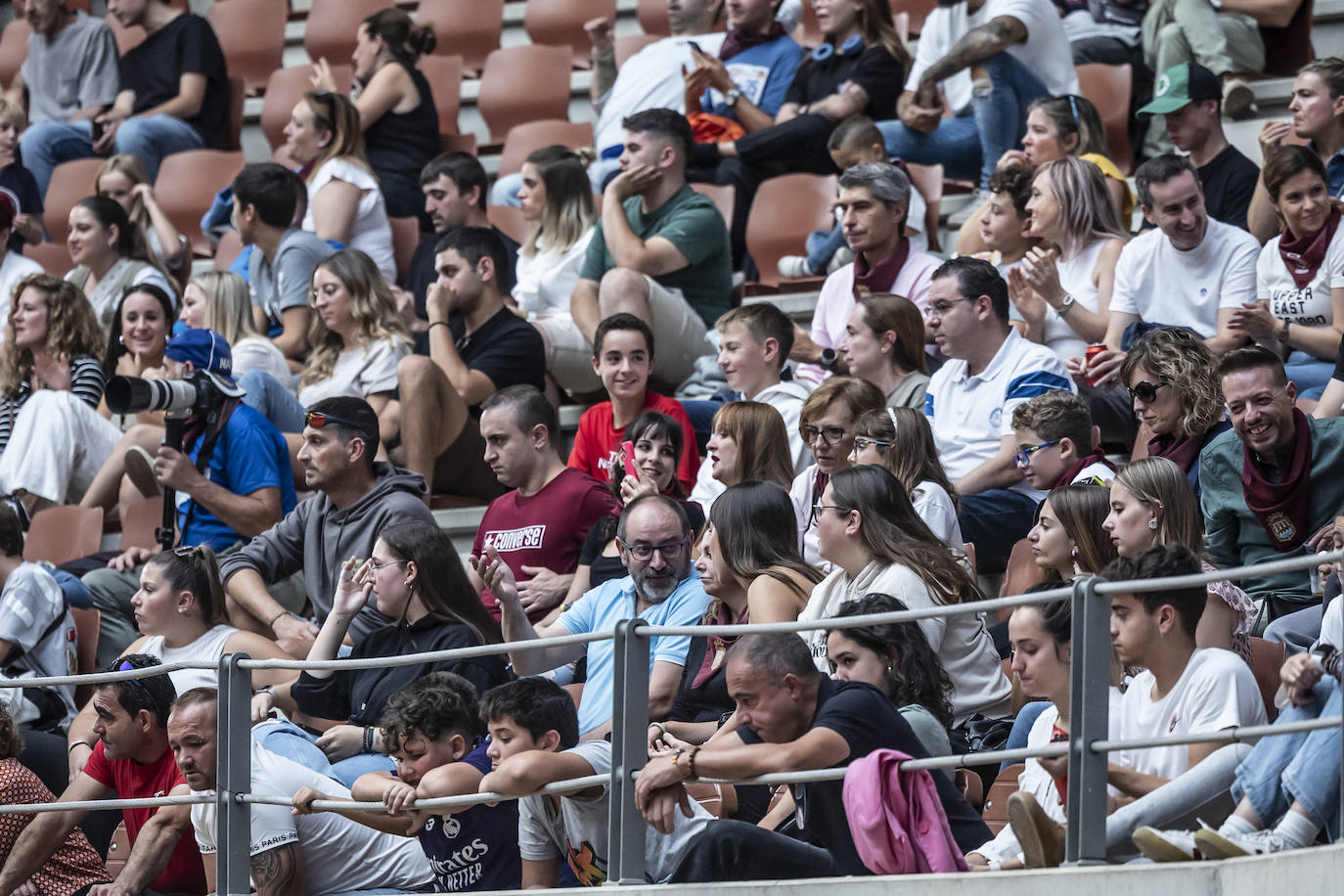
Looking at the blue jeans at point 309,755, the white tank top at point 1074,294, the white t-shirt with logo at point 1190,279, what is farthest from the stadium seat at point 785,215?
the blue jeans at point 309,755

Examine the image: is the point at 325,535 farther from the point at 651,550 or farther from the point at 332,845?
the point at 332,845

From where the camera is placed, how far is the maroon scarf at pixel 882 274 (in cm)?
667

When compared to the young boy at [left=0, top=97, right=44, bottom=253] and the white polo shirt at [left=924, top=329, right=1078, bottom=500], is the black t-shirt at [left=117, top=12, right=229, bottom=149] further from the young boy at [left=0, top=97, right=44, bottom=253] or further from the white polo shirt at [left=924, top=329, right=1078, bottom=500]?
the white polo shirt at [left=924, top=329, right=1078, bottom=500]

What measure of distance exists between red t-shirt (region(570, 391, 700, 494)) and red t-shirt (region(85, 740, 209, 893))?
5.56ft

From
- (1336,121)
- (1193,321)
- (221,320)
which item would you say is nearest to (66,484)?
(221,320)

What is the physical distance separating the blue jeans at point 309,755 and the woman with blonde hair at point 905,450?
4.63 feet

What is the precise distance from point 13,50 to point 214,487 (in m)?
5.48

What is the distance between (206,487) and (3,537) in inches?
24.5

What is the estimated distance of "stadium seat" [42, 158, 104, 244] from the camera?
9.84 metres

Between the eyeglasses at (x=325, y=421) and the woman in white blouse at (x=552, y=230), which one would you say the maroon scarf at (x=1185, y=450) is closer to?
the eyeglasses at (x=325, y=421)

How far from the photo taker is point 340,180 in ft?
27.1

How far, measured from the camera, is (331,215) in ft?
26.6

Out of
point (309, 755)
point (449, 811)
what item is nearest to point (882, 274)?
point (309, 755)

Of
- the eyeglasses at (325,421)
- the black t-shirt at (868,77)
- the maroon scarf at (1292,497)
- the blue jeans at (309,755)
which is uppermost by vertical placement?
the black t-shirt at (868,77)
